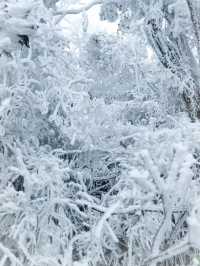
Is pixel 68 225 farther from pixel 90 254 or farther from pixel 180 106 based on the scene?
pixel 180 106

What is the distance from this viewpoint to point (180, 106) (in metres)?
9.67

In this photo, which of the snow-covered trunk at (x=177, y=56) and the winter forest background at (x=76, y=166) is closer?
the winter forest background at (x=76, y=166)

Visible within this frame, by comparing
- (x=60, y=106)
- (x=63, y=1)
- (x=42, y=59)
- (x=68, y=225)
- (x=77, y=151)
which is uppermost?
(x=63, y=1)

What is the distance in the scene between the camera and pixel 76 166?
6.08m

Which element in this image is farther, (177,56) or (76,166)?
(177,56)

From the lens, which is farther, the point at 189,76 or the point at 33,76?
the point at 189,76

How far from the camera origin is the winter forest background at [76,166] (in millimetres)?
4066

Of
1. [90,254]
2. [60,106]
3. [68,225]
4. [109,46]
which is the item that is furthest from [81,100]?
[109,46]

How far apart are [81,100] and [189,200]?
207 centimetres

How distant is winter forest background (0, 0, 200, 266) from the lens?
4.07 meters

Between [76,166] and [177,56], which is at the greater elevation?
[177,56]

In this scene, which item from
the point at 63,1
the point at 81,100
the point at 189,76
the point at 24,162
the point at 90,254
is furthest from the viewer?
the point at 189,76

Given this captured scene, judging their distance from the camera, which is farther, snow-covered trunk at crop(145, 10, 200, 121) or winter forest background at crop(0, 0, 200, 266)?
snow-covered trunk at crop(145, 10, 200, 121)

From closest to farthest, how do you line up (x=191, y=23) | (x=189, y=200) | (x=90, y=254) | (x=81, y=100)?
1. (x=189, y=200)
2. (x=90, y=254)
3. (x=81, y=100)
4. (x=191, y=23)
